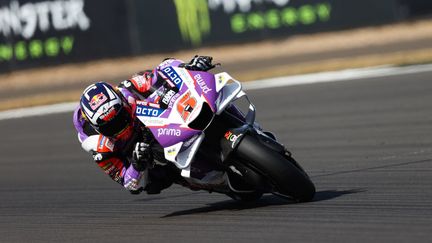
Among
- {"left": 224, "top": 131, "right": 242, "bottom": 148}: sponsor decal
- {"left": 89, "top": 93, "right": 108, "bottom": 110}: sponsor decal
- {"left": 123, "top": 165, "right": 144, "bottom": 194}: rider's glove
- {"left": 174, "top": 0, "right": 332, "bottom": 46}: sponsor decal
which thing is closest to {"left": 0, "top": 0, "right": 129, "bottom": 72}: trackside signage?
{"left": 174, "top": 0, "right": 332, "bottom": 46}: sponsor decal

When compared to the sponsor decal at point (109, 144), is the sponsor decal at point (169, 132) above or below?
above

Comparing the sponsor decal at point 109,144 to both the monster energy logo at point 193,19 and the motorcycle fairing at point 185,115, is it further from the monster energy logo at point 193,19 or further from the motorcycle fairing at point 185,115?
the monster energy logo at point 193,19

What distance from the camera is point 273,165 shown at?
21.6ft

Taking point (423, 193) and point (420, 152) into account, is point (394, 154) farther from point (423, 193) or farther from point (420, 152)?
point (423, 193)

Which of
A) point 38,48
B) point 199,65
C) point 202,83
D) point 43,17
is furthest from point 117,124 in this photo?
point 38,48

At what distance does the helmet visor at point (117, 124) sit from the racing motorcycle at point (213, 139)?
0.38ft

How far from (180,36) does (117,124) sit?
12687 millimetres

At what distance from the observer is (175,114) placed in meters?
6.73

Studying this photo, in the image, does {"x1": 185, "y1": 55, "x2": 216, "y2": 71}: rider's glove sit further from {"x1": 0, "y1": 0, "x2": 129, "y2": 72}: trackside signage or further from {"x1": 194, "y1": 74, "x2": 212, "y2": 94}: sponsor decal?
{"x1": 0, "y1": 0, "x2": 129, "y2": 72}: trackside signage

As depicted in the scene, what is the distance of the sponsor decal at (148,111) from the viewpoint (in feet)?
22.4

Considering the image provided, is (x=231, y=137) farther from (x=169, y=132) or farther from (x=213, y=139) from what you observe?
(x=169, y=132)

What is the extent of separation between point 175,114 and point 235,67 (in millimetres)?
12206

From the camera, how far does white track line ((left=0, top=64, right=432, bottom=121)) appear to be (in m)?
14.6

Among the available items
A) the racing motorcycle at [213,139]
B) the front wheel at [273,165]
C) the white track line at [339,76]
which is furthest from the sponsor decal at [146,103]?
the white track line at [339,76]
